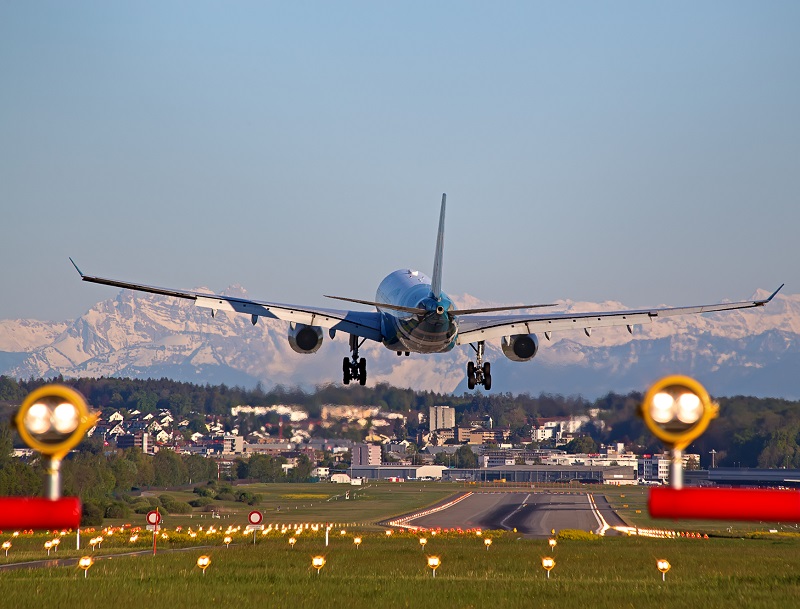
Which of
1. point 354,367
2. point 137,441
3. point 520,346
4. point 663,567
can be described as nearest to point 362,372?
point 354,367

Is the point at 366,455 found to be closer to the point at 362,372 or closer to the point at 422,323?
the point at 362,372

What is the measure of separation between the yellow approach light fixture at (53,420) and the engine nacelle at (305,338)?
6372cm

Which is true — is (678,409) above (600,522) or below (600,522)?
above

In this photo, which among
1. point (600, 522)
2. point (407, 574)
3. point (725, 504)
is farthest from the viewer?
point (600, 522)

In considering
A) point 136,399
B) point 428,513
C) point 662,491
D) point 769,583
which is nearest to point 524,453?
point 428,513

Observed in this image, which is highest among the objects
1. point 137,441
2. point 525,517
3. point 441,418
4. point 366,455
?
point 441,418

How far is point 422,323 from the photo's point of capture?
64.9m

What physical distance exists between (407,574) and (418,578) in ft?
15.0

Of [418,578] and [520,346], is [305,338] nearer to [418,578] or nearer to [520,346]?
[520,346]

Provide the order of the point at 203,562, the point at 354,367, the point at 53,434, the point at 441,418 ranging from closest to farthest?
the point at 53,434, the point at 354,367, the point at 203,562, the point at 441,418

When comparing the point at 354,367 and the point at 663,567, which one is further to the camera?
the point at 663,567

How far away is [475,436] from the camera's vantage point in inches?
7751

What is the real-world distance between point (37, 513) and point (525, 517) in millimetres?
162070

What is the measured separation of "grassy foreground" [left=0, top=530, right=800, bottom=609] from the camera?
6900 centimetres
